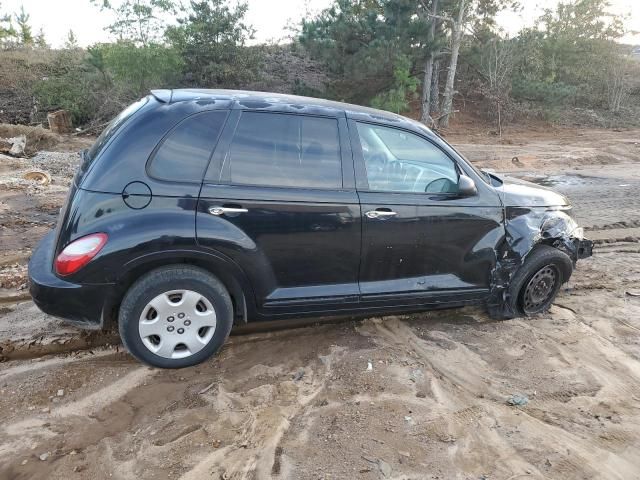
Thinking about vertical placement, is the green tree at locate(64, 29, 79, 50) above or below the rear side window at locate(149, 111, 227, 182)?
above

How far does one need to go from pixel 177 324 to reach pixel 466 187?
92.1 inches

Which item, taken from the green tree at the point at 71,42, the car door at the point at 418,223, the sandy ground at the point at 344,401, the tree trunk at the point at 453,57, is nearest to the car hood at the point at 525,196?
the car door at the point at 418,223

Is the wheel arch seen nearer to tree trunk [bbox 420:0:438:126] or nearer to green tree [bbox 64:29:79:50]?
tree trunk [bbox 420:0:438:126]

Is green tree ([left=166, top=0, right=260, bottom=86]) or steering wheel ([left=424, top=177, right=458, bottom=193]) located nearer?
steering wheel ([left=424, top=177, right=458, bottom=193])

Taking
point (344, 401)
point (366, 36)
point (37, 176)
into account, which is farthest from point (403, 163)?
point (366, 36)

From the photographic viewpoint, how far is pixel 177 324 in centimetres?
322

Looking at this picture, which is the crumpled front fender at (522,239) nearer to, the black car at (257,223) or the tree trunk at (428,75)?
the black car at (257,223)

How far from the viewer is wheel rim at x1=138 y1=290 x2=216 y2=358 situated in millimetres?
3158

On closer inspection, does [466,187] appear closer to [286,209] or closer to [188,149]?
[286,209]

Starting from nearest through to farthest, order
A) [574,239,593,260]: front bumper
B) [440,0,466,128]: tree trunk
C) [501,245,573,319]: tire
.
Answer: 1. [501,245,573,319]: tire
2. [574,239,593,260]: front bumper
3. [440,0,466,128]: tree trunk

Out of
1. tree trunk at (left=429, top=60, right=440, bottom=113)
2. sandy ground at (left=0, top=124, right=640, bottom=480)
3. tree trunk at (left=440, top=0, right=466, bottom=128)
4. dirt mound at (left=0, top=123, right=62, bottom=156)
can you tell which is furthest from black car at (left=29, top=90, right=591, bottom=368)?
tree trunk at (left=429, top=60, right=440, bottom=113)

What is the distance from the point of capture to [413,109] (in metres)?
22.2

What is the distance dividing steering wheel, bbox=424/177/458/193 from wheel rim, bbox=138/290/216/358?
6.18 ft

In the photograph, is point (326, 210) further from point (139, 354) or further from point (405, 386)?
point (139, 354)
